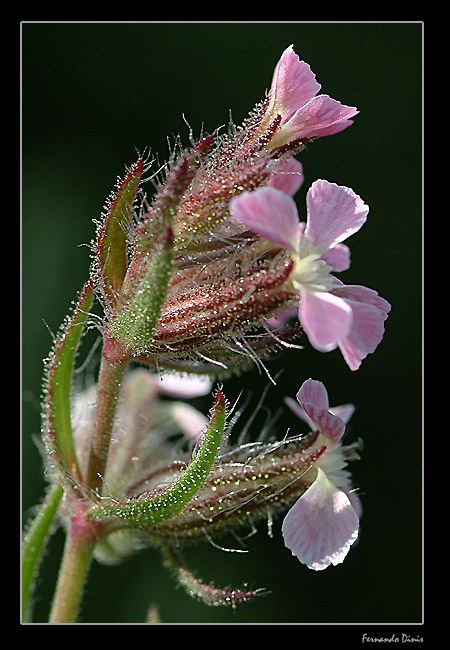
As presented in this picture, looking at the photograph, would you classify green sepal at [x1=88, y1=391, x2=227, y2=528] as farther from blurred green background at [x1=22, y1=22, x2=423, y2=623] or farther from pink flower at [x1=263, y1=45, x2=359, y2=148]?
blurred green background at [x1=22, y1=22, x2=423, y2=623]

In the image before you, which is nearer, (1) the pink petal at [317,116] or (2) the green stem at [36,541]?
(1) the pink petal at [317,116]

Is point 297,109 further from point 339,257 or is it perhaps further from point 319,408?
point 319,408

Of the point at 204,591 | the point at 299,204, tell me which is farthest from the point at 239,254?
the point at 299,204

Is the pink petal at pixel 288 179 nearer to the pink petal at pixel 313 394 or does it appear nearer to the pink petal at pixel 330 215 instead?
the pink petal at pixel 330 215

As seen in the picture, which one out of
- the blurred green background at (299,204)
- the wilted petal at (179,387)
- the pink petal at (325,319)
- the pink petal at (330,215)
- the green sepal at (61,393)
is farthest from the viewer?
the blurred green background at (299,204)

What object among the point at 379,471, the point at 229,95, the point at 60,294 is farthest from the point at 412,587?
the point at 229,95

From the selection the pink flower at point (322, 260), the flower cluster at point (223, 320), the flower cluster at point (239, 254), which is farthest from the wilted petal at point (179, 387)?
the pink flower at point (322, 260)

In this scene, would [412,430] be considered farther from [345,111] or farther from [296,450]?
[345,111]
